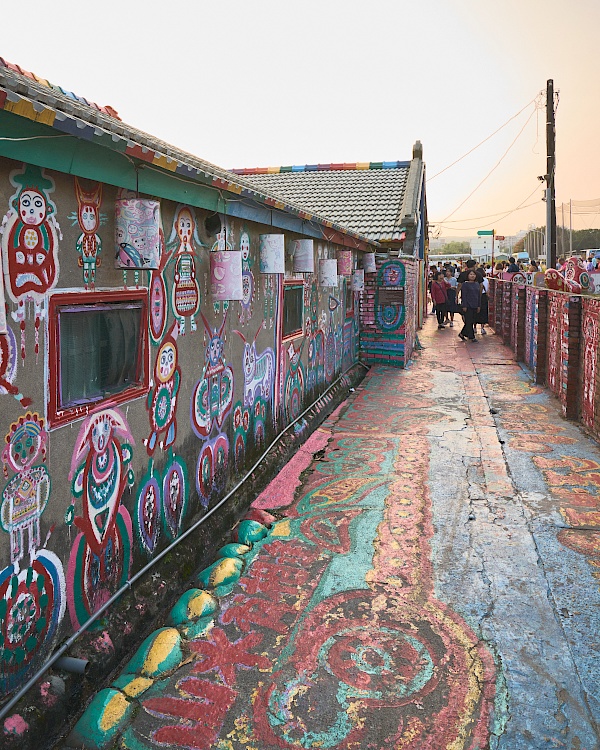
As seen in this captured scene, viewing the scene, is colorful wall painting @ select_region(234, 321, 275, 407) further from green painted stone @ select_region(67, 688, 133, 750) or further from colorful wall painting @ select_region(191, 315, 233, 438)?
green painted stone @ select_region(67, 688, 133, 750)

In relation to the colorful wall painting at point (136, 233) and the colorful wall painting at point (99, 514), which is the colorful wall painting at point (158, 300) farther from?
the colorful wall painting at point (99, 514)

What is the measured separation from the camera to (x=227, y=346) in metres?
5.59

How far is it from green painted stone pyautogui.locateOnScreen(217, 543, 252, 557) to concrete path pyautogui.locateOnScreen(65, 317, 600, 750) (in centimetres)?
7

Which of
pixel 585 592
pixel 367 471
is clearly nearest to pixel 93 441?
pixel 585 592

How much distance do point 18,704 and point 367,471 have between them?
4.46 meters

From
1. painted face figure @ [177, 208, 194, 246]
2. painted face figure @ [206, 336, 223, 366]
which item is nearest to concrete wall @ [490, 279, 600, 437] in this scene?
painted face figure @ [206, 336, 223, 366]

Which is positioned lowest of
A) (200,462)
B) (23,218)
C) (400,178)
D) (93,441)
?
(200,462)

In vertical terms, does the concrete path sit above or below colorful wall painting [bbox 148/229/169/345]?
below

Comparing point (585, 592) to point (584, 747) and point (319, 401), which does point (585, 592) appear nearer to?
point (584, 747)

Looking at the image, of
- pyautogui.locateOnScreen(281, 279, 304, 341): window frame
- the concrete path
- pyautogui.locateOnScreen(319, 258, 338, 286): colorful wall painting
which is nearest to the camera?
the concrete path

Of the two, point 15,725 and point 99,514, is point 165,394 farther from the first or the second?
point 15,725

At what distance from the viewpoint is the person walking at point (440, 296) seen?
2139cm

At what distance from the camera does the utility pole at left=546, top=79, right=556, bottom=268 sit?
20.2 metres

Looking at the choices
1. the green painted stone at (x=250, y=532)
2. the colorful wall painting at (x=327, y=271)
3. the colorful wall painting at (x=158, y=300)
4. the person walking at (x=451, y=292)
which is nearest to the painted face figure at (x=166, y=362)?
the colorful wall painting at (x=158, y=300)
